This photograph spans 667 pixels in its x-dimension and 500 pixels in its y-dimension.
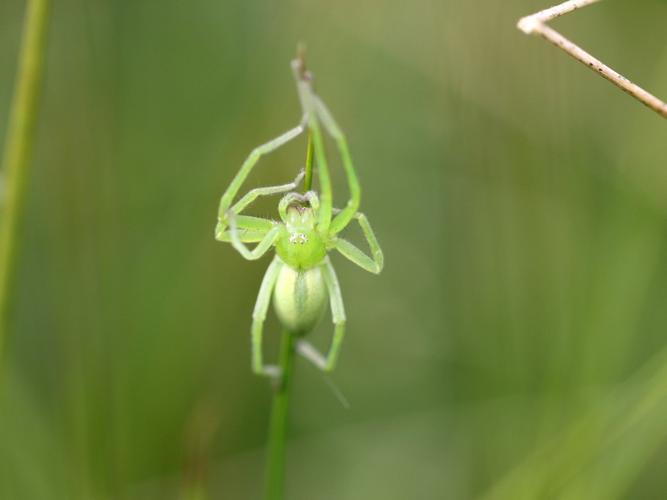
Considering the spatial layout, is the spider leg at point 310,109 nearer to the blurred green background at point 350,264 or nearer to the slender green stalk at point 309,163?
the slender green stalk at point 309,163

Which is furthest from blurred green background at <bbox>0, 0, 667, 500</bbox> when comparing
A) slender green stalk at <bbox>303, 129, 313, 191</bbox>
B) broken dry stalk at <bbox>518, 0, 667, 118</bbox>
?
broken dry stalk at <bbox>518, 0, 667, 118</bbox>


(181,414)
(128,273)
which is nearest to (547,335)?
(181,414)

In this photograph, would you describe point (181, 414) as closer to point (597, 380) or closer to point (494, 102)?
point (597, 380)

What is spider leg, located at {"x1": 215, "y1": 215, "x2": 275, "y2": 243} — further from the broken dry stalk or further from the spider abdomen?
the broken dry stalk

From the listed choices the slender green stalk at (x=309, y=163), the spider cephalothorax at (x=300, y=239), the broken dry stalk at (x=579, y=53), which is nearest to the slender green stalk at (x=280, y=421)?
the spider cephalothorax at (x=300, y=239)

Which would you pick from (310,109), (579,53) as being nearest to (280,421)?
(310,109)

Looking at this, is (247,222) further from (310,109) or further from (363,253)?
(310,109)
